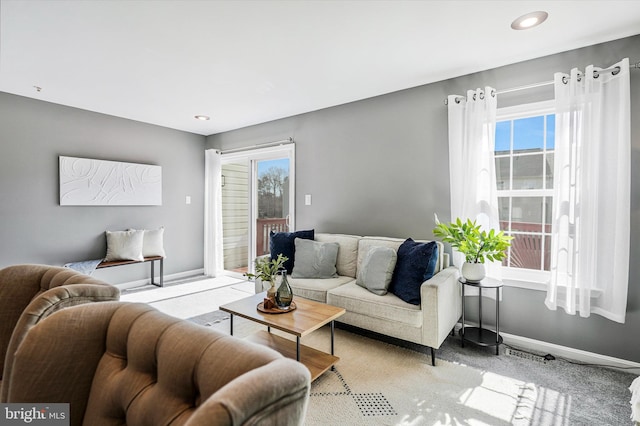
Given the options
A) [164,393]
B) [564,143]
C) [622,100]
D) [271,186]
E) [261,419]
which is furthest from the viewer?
[271,186]

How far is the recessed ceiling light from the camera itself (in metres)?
2.04

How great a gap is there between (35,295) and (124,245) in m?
3.10

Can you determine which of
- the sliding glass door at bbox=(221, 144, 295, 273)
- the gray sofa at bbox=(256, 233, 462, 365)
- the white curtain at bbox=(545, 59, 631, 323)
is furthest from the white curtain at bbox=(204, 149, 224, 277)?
the white curtain at bbox=(545, 59, 631, 323)

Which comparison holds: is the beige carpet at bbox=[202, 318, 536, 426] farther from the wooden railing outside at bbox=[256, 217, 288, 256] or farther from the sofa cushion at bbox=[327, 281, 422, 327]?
the wooden railing outside at bbox=[256, 217, 288, 256]

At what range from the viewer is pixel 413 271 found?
260 cm

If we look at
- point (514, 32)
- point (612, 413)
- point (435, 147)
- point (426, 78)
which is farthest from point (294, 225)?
point (612, 413)

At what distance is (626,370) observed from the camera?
7.51 feet

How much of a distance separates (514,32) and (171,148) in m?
4.70

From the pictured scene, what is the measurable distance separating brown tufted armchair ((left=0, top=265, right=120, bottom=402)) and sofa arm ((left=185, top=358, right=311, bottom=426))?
0.92 m

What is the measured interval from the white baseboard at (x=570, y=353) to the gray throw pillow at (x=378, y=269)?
119 cm

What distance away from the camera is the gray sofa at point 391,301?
236 centimetres

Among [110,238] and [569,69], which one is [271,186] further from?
[569,69]

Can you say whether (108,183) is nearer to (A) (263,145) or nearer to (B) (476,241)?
(A) (263,145)

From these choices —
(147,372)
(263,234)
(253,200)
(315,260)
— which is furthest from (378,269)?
(253,200)
